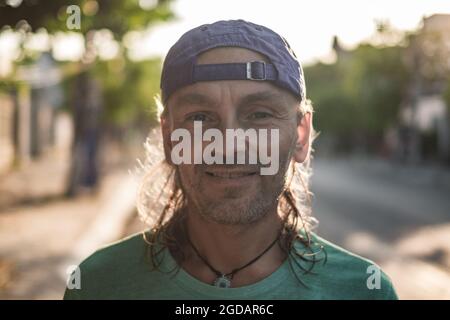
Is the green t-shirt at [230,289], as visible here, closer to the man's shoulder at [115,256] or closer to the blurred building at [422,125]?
the man's shoulder at [115,256]

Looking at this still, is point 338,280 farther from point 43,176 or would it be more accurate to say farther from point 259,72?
point 43,176

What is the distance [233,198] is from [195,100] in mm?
303

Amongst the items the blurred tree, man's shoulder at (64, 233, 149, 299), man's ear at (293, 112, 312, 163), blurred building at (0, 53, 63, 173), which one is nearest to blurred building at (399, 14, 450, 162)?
the blurred tree

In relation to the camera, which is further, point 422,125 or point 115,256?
point 422,125

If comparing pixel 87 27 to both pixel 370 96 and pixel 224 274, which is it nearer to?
pixel 224 274

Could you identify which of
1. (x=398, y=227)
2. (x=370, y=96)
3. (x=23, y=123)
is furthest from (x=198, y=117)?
(x=370, y=96)

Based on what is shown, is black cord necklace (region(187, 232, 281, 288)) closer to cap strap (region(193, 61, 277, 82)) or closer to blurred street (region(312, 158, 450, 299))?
cap strap (region(193, 61, 277, 82))

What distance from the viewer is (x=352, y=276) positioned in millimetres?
2010

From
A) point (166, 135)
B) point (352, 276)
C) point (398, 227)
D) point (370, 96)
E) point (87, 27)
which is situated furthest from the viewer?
point (370, 96)

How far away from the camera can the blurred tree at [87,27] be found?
5.48 meters

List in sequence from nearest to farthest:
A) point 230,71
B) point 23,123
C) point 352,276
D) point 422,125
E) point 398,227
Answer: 1. point 230,71
2. point 352,276
3. point 398,227
4. point 23,123
5. point 422,125

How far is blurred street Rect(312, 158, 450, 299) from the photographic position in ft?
26.7
